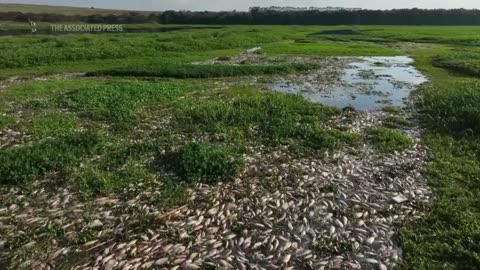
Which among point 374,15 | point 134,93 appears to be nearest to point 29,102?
point 134,93

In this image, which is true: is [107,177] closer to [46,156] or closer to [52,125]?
[46,156]

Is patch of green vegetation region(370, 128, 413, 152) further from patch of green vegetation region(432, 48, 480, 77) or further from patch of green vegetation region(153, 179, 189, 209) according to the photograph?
patch of green vegetation region(432, 48, 480, 77)

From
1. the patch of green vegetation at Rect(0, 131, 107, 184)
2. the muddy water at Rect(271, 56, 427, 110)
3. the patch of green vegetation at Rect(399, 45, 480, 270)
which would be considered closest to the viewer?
the patch of green vegetation at Rect(399, 45, 480, 270)

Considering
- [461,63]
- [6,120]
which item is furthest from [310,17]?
[6,120]

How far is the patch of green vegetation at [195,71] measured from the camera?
29531 mm

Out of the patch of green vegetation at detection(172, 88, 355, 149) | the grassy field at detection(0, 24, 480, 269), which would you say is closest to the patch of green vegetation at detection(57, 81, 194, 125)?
the grassy field at detection(0, 24, 480, 269)

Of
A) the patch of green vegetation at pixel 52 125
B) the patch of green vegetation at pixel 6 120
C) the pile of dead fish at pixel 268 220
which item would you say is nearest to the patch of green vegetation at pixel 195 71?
the patch of green vegetation at pixel 52 125

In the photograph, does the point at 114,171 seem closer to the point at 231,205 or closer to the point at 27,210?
the point at 27,210

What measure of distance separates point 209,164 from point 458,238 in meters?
6.62

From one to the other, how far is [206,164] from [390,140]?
7.48 meters

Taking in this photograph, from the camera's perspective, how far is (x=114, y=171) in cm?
1148

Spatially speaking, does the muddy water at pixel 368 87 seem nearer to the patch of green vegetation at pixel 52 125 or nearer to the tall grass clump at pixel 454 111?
the tall grass clump at pixel 454 111

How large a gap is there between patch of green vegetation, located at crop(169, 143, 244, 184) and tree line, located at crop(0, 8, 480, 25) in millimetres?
Answer: 104731

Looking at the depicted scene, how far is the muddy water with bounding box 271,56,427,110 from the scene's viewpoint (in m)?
22.3
